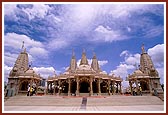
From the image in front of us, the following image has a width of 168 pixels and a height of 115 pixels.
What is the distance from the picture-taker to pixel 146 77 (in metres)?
30.4

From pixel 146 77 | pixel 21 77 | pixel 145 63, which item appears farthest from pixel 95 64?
pixel 21 77

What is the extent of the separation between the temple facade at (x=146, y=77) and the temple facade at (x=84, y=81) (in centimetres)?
384

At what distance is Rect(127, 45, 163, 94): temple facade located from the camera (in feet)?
99.2

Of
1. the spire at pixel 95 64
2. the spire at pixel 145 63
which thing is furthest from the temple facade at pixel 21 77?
the spire at pixel 145 63

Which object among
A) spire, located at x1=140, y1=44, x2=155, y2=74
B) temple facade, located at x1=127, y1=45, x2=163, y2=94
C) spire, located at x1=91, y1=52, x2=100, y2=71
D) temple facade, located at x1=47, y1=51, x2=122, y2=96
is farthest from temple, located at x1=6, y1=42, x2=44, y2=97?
spire, located at x1=140, y1=44, x2=155, y2=74

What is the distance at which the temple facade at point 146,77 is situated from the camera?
30237 millimetres

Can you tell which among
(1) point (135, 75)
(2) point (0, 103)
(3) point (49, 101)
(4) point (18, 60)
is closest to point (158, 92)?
(1) point (135, 75)

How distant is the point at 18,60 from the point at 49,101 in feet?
78.6

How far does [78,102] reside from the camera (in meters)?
16.3

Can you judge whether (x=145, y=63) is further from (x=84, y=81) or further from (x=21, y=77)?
(x=21, y=77)

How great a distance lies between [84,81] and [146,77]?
12.6 m

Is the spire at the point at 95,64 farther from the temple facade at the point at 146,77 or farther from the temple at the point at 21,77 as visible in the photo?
the temple at the point at 21,77

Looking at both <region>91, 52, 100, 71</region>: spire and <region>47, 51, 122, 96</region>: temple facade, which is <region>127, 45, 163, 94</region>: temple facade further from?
<region>91, 52, 100, 71</region>: spire

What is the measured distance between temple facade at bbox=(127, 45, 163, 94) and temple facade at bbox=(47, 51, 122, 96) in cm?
384
